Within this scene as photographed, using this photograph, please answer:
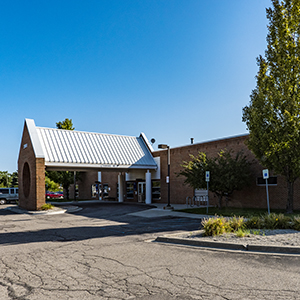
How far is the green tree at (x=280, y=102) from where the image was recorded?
60.1 feet

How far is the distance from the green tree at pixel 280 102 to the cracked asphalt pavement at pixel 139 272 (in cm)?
1123

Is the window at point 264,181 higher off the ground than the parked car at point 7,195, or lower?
higher

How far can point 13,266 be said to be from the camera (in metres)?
7.65

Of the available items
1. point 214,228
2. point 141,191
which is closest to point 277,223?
point 214,228

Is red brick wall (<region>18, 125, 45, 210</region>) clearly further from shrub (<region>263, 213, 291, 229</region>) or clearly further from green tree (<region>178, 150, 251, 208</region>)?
shrub (<region>263, 213, 291, 229</region>)

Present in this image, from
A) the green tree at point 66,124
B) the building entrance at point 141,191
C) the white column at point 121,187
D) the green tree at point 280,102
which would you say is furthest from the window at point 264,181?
the green tree at point 66,124

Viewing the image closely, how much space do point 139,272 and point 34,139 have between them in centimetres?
2257

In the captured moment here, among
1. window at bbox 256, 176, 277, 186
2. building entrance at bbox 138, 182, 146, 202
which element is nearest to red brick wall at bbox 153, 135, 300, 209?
window at bbox 256, 176, 277, 186

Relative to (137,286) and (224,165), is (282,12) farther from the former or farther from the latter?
(137,286)

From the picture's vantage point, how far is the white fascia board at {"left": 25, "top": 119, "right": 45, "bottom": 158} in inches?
1025

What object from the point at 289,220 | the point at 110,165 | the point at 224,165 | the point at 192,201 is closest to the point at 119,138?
the point at 110,165

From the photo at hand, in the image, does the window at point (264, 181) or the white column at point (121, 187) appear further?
the white column at point (121, 187)

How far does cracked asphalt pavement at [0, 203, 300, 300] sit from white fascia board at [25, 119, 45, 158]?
53.1 feet

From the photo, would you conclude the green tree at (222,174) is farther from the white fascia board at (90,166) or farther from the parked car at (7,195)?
the parked car at (7,195)
